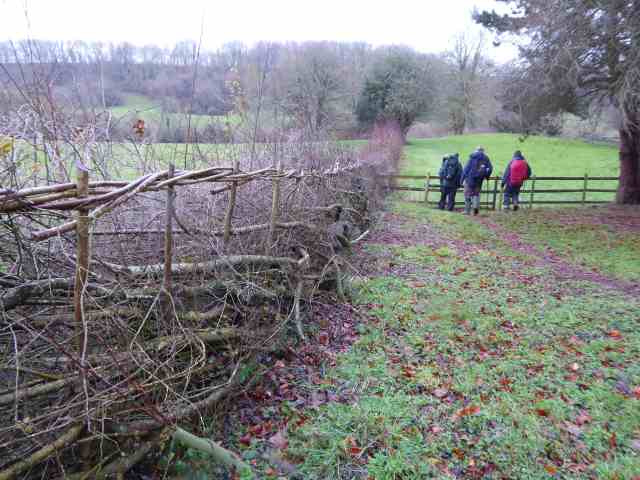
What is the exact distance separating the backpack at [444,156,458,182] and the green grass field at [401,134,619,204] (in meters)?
3.61

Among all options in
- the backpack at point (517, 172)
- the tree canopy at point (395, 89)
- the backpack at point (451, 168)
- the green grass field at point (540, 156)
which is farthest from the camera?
the tree canopy at point (395, 89)

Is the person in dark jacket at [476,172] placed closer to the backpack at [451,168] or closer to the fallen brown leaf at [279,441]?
the backpack at [451,168]

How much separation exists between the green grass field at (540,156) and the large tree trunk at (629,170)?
11.6 ft

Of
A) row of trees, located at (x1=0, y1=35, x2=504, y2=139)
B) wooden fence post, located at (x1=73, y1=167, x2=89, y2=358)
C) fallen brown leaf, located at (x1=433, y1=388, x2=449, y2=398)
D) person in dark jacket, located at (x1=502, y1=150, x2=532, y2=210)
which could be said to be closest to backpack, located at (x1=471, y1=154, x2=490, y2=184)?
person in dark jacket, located at (x1=502, y1=150, x2=532, y2=210)

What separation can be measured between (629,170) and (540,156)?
18146 mm

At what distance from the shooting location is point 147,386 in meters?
2.46

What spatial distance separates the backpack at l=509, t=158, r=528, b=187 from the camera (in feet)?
44.0

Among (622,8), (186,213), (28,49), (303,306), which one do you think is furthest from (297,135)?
(622,8)

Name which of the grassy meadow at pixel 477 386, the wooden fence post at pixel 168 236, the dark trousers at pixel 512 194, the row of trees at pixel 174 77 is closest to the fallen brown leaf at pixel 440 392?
the grassy meadow at pixel 477 386

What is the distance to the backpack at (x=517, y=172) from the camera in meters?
13.4

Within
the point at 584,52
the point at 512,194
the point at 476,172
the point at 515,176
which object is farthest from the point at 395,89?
the point at 584,52

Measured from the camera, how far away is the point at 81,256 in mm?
2066

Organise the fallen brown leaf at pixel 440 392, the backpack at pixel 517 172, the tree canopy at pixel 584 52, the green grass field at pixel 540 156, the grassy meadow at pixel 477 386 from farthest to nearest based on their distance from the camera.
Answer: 1. the green grass field at pixel 540 156
2. the backpack at pixel 517 172
3. the tree canopy at pixel 584 52
4. the fallen brown leaf at pixel 440 392
5. the grassy meadow at pixel 477 386

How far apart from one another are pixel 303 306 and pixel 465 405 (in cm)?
219
